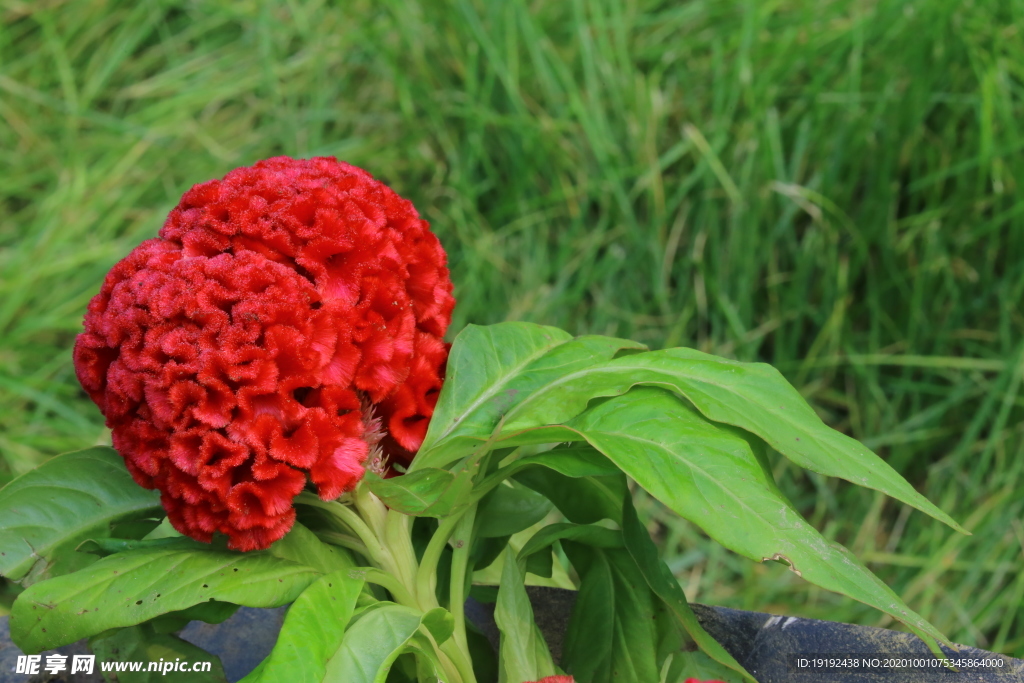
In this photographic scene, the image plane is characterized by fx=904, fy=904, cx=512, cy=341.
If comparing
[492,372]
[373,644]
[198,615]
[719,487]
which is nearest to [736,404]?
[719,487]

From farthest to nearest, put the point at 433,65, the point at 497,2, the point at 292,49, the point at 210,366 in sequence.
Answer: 1. the point at 292,49
2. the point at 433,65
3. the point at 497,2
4. the point at 210,366

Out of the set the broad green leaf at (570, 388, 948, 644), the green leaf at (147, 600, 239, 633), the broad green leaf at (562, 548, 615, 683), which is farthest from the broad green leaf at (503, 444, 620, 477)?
the green leaf at (147, 600, 239, 633)

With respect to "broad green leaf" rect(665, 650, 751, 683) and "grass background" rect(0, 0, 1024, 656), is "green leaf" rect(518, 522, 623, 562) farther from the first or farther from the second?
"grass background" rect(0, 0, 1024, 656)

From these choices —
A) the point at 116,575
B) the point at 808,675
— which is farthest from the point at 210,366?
the point at 808,675

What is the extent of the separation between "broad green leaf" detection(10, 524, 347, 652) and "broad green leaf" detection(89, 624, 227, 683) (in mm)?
125

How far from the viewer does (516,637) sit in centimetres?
73

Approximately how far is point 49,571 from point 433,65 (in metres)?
1.73

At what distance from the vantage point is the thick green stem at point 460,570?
0.75m

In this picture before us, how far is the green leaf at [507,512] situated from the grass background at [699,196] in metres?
1.04

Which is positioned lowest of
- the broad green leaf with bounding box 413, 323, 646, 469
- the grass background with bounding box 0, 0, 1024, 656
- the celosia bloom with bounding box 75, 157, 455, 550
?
the grass background with bounding box 0, 0, 1024, 656

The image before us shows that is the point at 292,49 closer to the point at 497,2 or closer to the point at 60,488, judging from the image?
the point at 497,2

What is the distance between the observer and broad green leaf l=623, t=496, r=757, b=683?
0.72 m

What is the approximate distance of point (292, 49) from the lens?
249 centimetres

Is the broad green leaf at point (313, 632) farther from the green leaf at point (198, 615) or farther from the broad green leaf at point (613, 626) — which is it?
Answer: the broad green leaf at point (613, 626)
